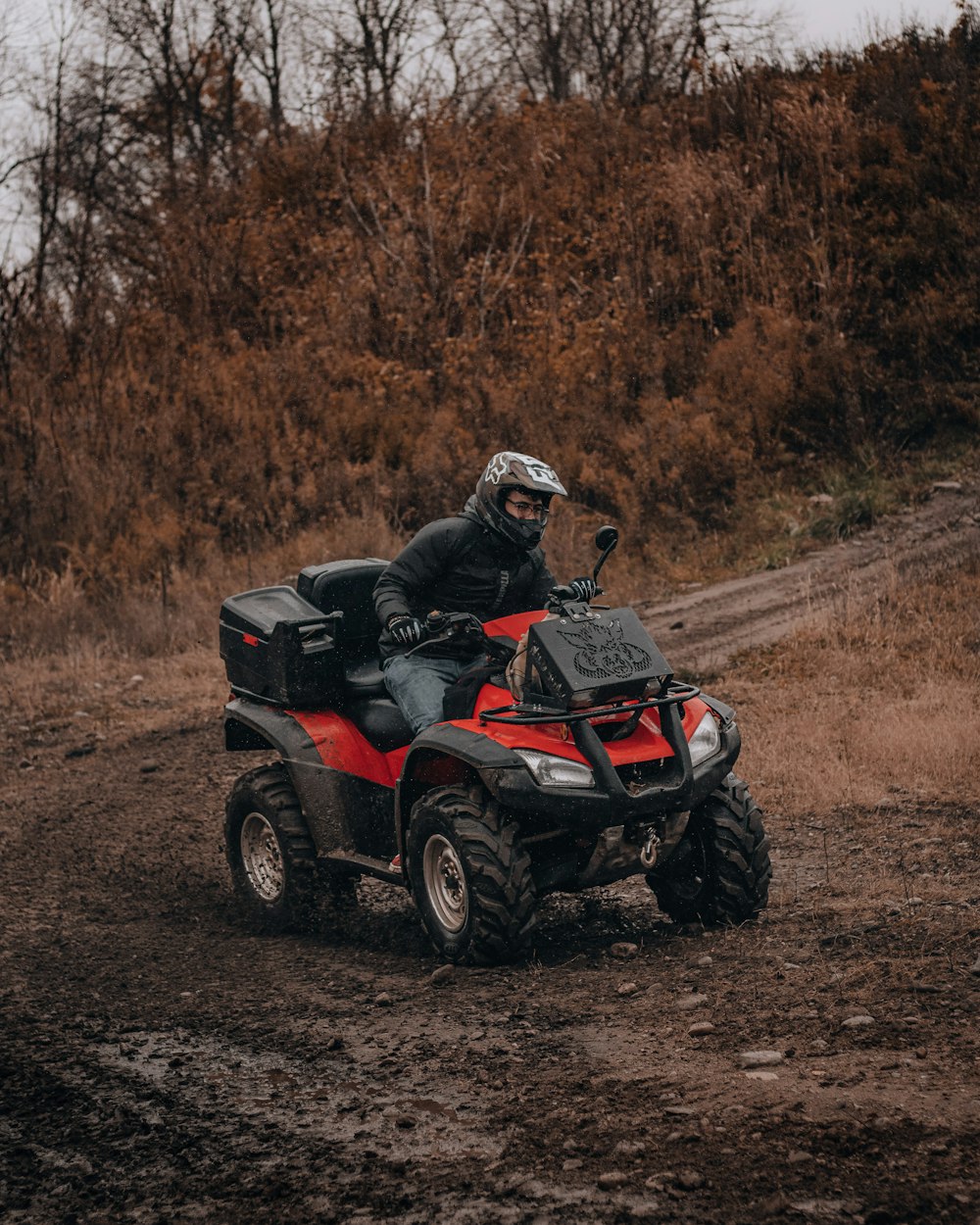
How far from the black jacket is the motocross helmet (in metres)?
0.08

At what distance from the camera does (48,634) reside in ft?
50.6

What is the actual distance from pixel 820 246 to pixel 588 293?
356 centimetres

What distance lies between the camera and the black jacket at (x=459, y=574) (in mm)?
6375

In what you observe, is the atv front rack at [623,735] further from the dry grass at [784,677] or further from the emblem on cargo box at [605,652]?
the dry grass at [784,677]

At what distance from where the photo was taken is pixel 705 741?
5.79 m

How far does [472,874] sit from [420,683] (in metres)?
1.06

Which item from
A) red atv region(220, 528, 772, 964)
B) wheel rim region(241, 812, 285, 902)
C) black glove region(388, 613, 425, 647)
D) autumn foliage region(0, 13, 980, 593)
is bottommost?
wheel rim region(241, 812, 285, 902)

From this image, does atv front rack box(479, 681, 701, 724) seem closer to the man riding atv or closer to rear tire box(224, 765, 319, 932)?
the man riding atv

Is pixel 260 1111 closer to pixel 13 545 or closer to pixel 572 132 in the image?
pixel 13 545

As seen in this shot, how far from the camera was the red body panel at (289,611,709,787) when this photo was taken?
18.1 feet

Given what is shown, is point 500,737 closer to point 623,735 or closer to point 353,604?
point 623,735

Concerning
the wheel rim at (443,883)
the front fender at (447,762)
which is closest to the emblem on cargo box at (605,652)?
the front fender at (447,762)

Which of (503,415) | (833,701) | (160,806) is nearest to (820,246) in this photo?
(503,415)

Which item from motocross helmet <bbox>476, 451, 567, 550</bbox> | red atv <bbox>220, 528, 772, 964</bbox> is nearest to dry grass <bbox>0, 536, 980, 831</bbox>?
red atv <bbox>220, 528, 772, 964</bbox>
